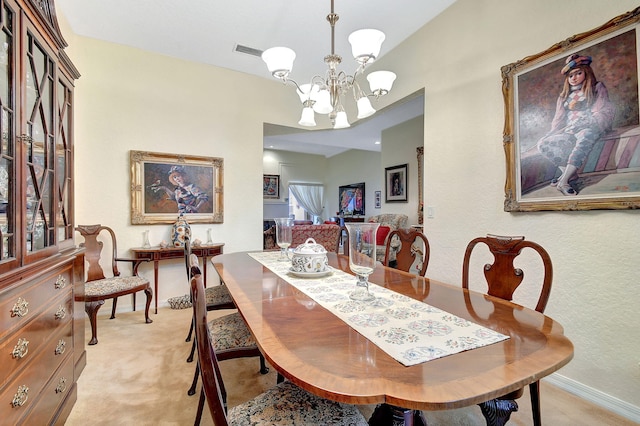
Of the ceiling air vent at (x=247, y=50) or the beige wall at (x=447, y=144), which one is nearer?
the beige wall at (x=447, y=144)

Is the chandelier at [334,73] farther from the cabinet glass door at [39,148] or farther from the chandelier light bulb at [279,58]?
the cabinet glass door at [39,148]

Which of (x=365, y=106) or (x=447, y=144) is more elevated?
(x=365, y=106)

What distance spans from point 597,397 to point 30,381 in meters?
2.88

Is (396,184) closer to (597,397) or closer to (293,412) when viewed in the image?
(597,397)

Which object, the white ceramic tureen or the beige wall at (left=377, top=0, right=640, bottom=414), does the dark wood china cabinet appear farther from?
the beige wall at (left=377, top=0, right=640, bottom=414)

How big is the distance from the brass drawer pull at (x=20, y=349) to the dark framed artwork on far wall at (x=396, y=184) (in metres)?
4.96

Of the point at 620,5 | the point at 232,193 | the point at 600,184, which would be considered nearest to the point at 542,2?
the point at 620,5

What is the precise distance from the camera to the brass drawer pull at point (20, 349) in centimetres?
106

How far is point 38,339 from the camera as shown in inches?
48.9

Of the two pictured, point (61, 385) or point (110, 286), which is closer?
point (61, 385)

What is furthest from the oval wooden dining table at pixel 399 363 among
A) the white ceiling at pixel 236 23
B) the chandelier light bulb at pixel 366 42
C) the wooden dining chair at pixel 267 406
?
the white ceiling at pixel 236 23

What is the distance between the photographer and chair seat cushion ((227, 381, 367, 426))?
931 millimetres

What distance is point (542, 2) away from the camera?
1.91 m

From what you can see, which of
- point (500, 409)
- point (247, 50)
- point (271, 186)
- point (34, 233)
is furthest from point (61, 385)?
point (271, 186)
